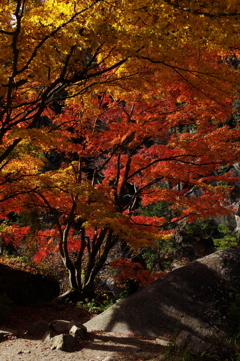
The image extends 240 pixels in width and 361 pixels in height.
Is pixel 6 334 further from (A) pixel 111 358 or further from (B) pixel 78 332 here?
(A) pixel 111 358

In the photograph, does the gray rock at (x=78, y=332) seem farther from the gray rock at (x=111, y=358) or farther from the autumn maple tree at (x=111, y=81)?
the autumn maple tree at (x=111, y=81)

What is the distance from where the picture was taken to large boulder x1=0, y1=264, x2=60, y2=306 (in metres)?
9.45

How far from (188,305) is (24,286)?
5714 mm

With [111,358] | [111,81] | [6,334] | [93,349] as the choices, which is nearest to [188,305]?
[93,349]

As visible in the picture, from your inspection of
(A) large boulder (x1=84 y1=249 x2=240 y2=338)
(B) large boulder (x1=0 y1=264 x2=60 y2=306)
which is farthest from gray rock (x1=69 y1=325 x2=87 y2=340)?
(B) large boulder (x1=0 y1=264 x2=60 y2=306)

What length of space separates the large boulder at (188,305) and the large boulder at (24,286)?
11.3ft

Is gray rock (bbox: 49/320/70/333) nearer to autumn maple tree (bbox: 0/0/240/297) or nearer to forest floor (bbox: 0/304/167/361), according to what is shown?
forest floor (bbox: 0/304/167/361)

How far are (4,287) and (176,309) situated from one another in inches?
221

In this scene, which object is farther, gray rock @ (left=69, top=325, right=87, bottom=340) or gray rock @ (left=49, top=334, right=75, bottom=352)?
gray rock @ (left=69, top=325, right=87, bottom=340)

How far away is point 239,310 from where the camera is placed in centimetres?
673

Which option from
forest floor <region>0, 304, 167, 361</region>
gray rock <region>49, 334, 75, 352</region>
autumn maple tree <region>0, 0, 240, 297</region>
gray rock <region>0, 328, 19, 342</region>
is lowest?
forest floor <region>0, 304, 167, 361</region>

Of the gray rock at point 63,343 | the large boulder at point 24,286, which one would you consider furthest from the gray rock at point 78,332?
the large boulder at point 24,286

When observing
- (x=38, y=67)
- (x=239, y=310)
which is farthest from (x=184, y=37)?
(x=239, y=310)

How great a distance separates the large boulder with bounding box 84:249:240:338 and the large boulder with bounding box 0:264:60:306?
11.3 ft
